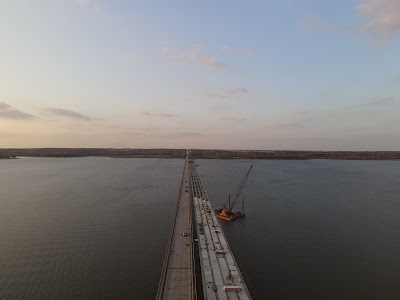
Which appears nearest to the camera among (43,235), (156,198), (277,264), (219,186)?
(277,264)

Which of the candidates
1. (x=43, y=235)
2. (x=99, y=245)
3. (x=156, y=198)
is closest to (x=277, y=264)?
(x=99, y=245)

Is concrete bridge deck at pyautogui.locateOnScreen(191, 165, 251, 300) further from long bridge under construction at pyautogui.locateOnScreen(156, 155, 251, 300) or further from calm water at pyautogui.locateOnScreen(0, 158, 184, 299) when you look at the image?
calm water at pyautogui.locateOnScreen(0, 158, 184, 299)

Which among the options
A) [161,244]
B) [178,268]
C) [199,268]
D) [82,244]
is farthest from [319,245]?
[82,244]

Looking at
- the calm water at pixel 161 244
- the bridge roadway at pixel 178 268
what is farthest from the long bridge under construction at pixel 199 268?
the calm water at pixel 161 244

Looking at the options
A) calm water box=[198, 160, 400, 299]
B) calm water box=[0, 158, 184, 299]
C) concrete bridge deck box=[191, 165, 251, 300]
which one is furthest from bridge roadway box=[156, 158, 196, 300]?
calm water box=[198, 160, 400, 299]

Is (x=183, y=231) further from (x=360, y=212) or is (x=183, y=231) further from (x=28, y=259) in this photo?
(x=360, y=212)

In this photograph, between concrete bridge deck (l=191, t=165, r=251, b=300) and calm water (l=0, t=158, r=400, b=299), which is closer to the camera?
concrete bridge deck (l=191, t=165, r=251, b=300)

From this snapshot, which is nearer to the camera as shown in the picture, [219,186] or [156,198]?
[156,198]
